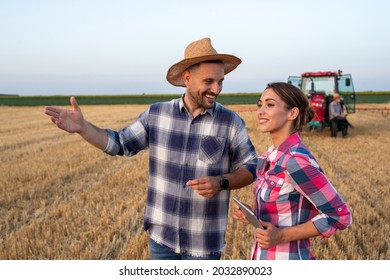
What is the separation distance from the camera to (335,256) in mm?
4250

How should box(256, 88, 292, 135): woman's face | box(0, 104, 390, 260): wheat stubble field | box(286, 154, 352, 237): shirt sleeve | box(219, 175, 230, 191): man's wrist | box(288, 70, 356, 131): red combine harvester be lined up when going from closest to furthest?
box(286, 154, 352, 237): shirt sleeve, box(256, 88, 292, 135): woman's face, box(219, 175, 230, 191): man's wrist, box(0, 104, 390, 260): wheat stubble field, box(288, 70, 356, 131): red combine harvester

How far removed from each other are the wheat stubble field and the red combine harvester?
259cm

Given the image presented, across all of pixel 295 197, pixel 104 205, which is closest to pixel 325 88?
pixel 104 205

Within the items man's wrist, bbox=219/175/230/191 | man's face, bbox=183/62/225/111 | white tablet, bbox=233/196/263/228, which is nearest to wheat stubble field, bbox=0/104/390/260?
man's wrist, bbox=219/175/230/191

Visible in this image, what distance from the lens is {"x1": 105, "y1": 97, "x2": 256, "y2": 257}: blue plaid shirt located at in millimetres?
2600

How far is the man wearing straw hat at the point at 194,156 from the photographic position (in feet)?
8.41

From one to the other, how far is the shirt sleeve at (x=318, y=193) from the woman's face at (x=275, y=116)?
0.69ft

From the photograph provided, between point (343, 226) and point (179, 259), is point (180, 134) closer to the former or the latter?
point (179, 259)

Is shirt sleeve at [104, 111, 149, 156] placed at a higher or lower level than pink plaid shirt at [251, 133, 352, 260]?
higher

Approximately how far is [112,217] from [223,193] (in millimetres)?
3368

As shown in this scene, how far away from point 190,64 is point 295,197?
1.09 metres

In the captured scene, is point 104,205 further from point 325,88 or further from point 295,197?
point 325,88

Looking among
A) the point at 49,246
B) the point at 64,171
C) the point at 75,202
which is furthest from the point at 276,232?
the point at 64,171

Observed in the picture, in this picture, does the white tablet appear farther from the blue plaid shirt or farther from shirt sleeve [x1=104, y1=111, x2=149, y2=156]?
shirt sleeve [x1=104, y1=111, x2=149, y2=156]
